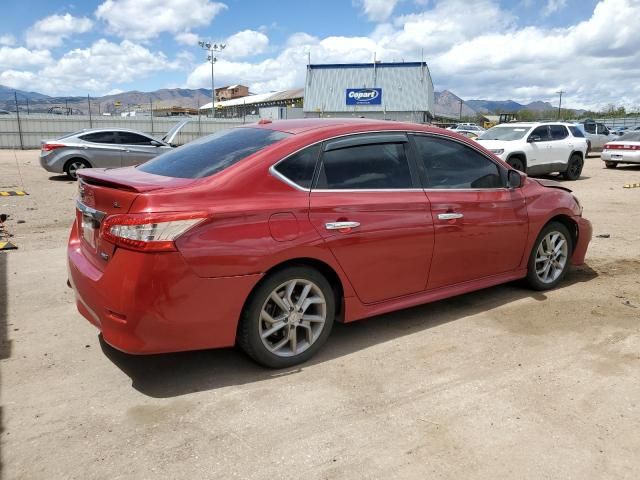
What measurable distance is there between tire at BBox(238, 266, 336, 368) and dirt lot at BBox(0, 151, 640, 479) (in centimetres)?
17

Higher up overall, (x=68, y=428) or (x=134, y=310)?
(x=134, y=310)

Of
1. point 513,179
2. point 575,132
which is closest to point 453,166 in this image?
point 513,179

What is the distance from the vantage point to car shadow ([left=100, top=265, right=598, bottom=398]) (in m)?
3.40

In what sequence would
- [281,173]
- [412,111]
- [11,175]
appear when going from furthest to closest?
1. [412,111]
2. [11,175]
3. [281,173]

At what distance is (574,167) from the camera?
52.4 feet

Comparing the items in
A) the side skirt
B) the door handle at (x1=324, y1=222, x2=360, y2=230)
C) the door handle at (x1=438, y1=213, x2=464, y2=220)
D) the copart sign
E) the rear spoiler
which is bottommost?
the side skirt

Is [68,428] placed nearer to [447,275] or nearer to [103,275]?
[103,275]

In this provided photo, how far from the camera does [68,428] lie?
288cm

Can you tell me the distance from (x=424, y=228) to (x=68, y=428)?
2671 mm

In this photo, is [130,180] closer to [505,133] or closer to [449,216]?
[449,216]

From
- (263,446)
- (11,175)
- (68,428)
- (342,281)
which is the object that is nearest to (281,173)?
(342,281)

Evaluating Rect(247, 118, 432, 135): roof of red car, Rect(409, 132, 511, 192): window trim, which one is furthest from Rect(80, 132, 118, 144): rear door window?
Rect(409, 132, 511, 192): window trim

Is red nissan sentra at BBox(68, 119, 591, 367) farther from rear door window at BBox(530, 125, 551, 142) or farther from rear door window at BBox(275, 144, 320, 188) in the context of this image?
rear door window at BBox(530, 125, 551, 142)

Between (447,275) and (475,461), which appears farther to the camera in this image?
(447,275)
